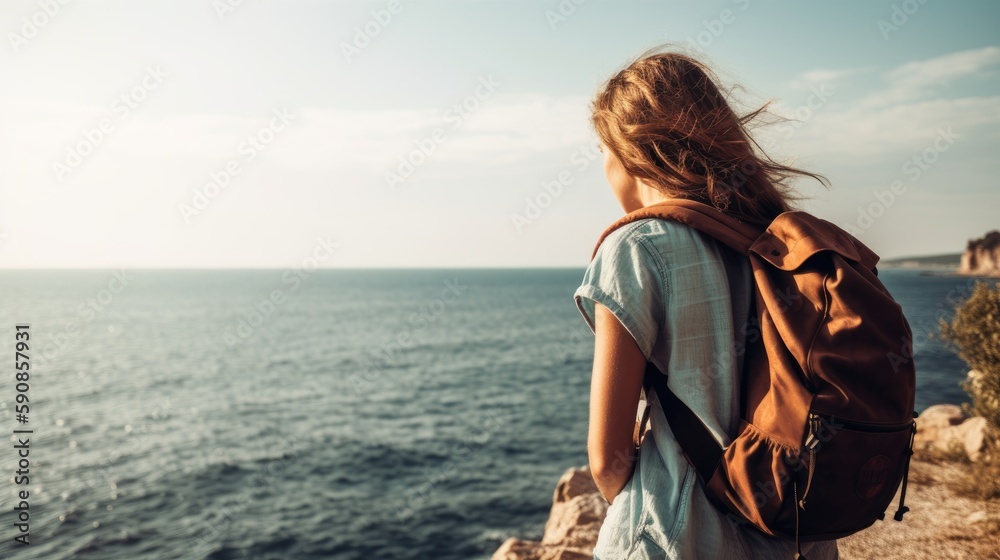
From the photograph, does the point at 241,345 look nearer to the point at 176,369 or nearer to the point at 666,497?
the point at 176,369

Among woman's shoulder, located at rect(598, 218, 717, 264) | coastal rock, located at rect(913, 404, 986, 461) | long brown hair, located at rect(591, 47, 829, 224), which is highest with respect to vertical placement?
long brown hair, located at rect(591, 47, 829, 224)

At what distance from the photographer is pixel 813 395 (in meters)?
1.33

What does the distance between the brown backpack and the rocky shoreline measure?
3.05 m

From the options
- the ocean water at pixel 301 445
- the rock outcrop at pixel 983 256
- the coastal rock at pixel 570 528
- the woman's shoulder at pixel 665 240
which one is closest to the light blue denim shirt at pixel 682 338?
the woman's shoulder at pixel 665 240

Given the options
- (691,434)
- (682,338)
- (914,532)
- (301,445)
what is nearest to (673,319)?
(682,338)

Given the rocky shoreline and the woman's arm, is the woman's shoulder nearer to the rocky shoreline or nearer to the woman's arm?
the woman's arm

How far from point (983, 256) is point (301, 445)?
328 feet

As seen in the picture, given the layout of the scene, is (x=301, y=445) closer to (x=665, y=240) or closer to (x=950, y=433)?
(x=950, y=433)

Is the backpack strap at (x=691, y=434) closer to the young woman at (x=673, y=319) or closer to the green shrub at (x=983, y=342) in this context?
the young woman at (x=673, y=319)

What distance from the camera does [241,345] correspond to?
42344mm

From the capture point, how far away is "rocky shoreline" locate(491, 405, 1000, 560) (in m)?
4.33

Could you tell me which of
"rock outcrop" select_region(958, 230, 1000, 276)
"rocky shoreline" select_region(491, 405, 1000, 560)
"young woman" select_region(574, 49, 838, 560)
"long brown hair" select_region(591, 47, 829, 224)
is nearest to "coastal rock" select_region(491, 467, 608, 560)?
"rocky shoreline" select_region(491, 405, 1000, 560)

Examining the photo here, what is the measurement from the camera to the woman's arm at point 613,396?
4.77 ft

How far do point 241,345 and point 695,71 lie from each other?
1782 inches
